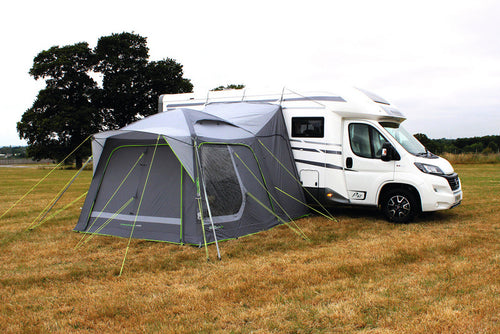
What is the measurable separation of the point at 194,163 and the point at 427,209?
4.48 metres

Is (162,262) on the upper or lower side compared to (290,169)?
lower

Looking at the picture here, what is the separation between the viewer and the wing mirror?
25.7 ft

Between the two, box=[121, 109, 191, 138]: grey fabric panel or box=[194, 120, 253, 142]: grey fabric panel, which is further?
box=[194, 120, 253, 142]: grey fabric panel

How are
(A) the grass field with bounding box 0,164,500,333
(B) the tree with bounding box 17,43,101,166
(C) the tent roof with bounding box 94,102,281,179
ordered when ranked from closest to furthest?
(A) the grass field with bounding box 0,164,500,333, (C) the tent roof with bounding box 94,102,281,179, (B) the tree with bounding box 17,43,101,166

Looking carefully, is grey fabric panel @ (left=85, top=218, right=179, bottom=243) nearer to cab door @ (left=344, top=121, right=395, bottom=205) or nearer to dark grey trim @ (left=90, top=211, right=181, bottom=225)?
dark grey trim @ (left=90, top=211, right=181, bottom=225)

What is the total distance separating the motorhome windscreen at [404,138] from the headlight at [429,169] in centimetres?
31

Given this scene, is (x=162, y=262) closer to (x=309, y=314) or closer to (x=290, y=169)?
(x=309, y=314)

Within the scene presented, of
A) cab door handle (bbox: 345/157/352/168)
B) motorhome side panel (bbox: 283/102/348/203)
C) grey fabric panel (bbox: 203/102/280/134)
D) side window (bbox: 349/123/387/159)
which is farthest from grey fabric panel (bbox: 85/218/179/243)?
side window (bbox: 349/123/387/159)

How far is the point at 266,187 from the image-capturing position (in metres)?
7.79

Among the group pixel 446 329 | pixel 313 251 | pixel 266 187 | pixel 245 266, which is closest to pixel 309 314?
pixel 446 329

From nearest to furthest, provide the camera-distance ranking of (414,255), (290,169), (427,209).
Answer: (414,255) → (427,209) → (290,169)

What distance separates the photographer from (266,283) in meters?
4.66

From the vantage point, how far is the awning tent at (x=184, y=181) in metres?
6.44

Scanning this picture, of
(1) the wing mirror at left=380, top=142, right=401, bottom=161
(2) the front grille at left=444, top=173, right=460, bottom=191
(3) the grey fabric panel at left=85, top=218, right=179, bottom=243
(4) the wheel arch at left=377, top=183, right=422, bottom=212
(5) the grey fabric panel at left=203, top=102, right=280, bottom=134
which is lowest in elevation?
(3) the grey fabric panel at left=85, top=218, right=179, bottom=243
